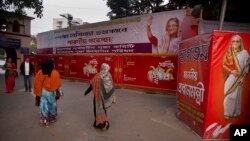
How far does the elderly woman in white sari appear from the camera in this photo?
6.64 metres

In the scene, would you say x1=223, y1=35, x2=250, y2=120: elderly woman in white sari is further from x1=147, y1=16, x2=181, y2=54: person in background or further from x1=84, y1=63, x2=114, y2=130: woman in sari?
x1=147, y1=16, x2=181, y2=54: person in background

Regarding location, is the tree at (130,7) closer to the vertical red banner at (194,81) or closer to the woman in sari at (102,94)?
the vertical red banner at (194,81)

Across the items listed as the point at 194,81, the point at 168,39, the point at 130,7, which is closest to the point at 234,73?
the point at 194,81

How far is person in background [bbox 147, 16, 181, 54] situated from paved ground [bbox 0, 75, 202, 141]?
4.35 m

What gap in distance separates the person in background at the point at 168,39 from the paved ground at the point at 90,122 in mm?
4350

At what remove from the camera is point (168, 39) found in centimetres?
1564

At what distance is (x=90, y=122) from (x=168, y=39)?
8.82 metres

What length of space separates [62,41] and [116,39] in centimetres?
838

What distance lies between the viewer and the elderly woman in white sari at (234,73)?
6.64 meters

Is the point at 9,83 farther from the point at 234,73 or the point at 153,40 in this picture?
the point at 234,73

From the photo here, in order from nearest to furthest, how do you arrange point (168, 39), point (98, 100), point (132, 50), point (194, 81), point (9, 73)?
point (98, 100) → point (194, 81) → point (9, 73) → point (168, 39) → point (132, 50)

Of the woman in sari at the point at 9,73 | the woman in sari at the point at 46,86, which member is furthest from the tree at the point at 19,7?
the woman in sari at the point at 46,86

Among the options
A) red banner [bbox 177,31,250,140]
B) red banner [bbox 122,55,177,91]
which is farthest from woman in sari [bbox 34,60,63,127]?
red banner [bbox 122,55,177,91]

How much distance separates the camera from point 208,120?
6645mm
